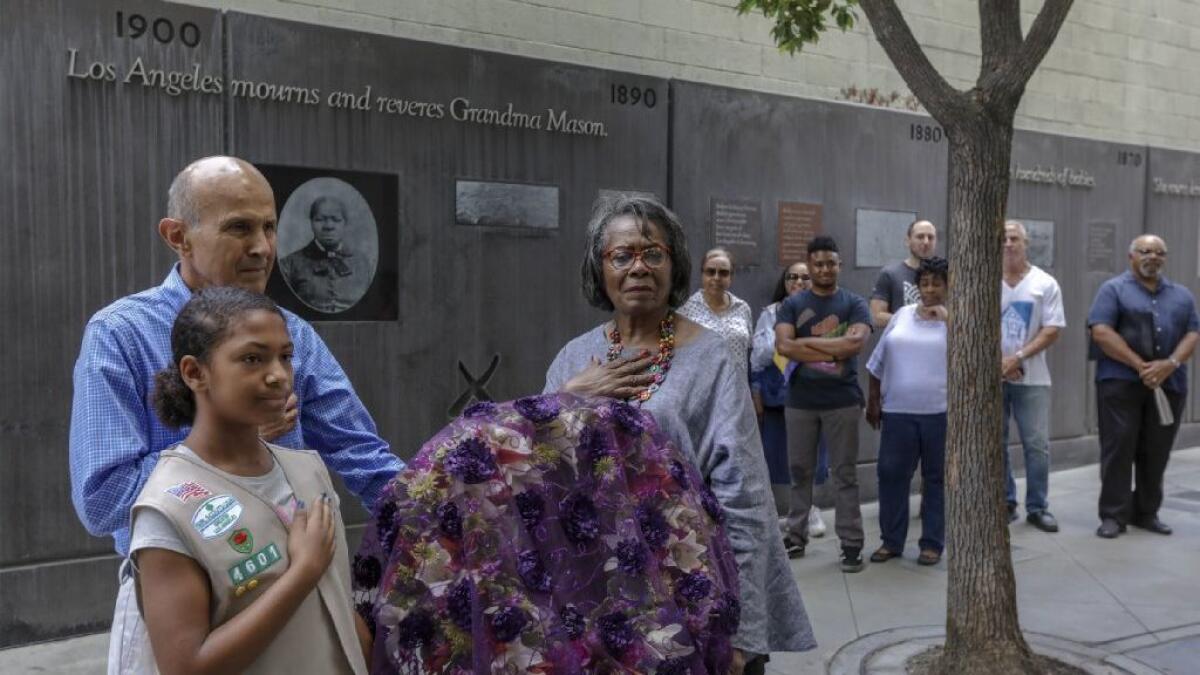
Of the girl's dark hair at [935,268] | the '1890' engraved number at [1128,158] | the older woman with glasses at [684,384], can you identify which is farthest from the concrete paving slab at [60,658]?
the '1890' engraved number at [1128,158]

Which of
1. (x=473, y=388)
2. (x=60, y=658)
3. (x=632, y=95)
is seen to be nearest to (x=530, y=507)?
(x=60, y=658)

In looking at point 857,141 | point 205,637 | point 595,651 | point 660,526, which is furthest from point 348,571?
point 857,141

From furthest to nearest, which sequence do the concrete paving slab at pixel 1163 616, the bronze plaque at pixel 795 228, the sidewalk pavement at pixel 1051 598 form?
the bronze plaque at pixel 795 228 → the concrete paving slab at pixel 1163 616 → the sidewalk pavement at pixel 1051 598

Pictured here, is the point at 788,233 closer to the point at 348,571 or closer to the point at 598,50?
the point at 598,50

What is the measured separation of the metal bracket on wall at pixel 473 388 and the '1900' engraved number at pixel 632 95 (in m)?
1.91

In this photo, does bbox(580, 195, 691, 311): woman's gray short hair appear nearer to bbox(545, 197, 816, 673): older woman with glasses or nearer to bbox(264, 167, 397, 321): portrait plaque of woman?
bbox(545, 197, 816, 673): older woman with glasses

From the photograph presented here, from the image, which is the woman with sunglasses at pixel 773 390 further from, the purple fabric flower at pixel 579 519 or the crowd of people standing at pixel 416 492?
the purple fabric flower at pixel 579 519

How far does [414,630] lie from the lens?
1.98m

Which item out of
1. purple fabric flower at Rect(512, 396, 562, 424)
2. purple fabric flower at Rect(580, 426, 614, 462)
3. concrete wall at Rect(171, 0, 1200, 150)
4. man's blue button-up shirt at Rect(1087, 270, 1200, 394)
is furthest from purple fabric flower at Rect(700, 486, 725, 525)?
man's blue button-up shirt at Rect(1087, 270, 1200, 394)

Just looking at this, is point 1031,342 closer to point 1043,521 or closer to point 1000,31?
point 1043,521

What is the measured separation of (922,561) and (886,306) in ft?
6.02

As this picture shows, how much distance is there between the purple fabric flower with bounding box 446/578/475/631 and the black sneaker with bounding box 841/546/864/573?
4829 mm

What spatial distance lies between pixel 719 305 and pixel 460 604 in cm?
487

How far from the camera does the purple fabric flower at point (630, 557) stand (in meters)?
2.14
